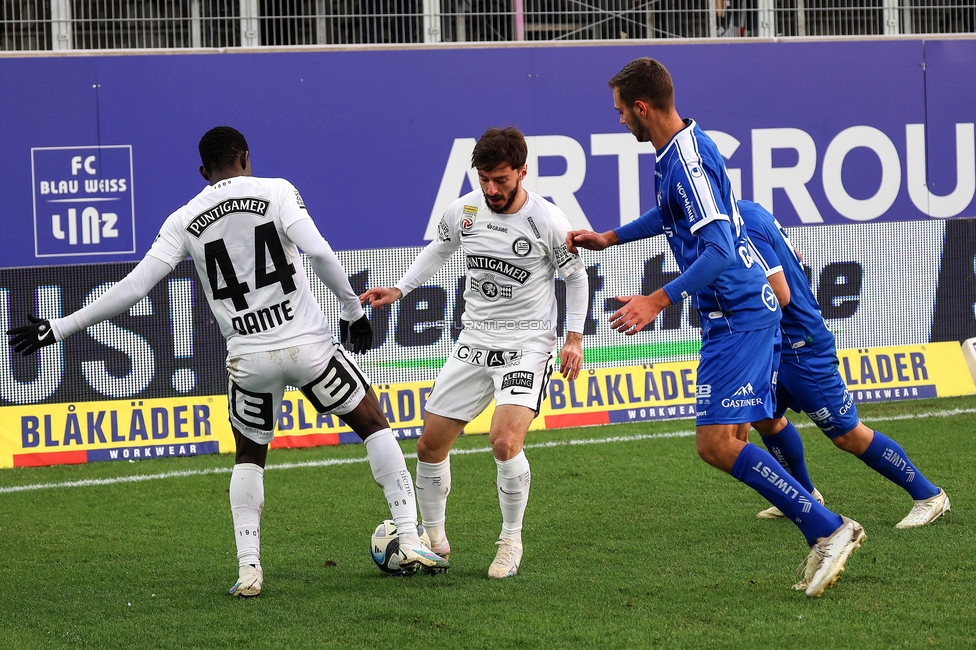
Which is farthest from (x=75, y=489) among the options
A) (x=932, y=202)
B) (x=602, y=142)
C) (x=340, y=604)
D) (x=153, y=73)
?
(x=932, y=202)

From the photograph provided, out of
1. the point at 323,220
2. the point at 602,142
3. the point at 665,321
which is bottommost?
the point at 665,321

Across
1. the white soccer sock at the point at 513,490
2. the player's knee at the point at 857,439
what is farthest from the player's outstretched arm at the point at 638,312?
the player's knee at the point at 857,439

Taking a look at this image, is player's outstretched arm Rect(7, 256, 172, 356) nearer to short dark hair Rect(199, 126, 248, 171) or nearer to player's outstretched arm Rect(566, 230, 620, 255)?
short dark hair Rect(199, 126, 248, 171)

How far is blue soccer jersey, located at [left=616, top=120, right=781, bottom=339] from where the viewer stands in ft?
15.6

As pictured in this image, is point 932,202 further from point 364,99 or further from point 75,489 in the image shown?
point 75,489

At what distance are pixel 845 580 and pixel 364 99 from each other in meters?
8.11

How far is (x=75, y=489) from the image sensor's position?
833 cm

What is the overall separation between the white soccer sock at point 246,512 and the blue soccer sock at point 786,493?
83.1 inches

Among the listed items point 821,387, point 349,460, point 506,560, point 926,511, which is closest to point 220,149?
point 506,560

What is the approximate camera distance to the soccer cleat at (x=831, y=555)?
15.6 ft

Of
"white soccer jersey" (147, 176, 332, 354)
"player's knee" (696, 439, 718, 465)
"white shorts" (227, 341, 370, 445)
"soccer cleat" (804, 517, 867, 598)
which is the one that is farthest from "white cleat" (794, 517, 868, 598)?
"white soccer jersey" (147, 176, 332, 354)

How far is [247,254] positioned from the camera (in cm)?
519

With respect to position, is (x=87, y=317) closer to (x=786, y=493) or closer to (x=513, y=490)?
(x=513, y=490)

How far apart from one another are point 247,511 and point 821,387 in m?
2.93
